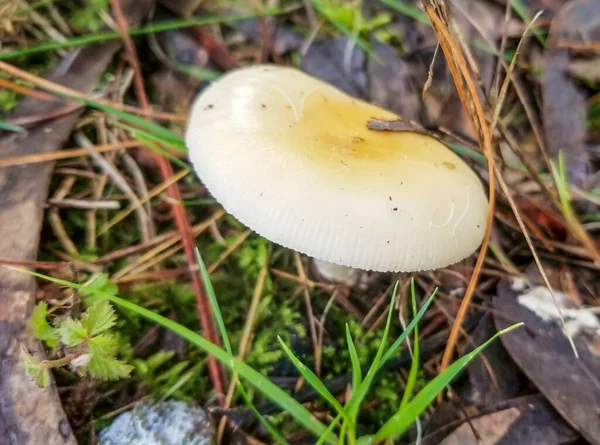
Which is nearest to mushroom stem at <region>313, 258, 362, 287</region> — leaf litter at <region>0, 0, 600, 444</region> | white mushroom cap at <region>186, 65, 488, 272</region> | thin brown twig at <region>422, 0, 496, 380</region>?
leaf litter at <region>0, 0, 600, 444</region>

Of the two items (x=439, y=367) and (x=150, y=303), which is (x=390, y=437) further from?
(x=150, y=303)

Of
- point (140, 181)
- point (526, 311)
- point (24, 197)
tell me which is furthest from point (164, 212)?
point (526, 311)

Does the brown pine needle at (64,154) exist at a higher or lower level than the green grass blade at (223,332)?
higher

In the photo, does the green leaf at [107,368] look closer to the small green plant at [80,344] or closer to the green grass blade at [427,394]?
the small green plant at [80,344]

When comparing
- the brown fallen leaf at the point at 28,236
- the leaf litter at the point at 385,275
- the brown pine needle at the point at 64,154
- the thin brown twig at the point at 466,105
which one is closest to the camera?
the brown fallen leaf at the point at 28,236

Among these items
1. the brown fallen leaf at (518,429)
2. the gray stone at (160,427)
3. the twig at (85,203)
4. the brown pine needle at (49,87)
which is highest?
the brown pine needle at (49,87)

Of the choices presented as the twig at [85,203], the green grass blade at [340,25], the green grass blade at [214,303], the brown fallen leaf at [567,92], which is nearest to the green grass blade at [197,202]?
the twig at [85,203]

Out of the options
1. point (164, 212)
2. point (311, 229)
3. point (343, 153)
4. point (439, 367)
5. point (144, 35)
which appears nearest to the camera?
point (311, 229)
